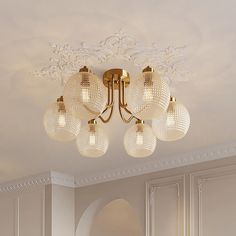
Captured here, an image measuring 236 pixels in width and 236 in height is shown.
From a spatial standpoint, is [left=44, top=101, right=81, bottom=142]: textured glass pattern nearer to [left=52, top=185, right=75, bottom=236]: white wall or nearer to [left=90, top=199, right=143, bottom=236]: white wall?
[left=52, top=185, right=75, bottom=236]: white wall

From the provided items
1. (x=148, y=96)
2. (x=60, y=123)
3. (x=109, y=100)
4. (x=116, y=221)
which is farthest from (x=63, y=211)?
(x=148, y=96)

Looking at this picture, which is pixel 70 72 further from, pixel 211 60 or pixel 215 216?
pixel 215 216

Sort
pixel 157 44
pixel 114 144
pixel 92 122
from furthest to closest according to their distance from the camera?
pixel 114 144, pixel 92 122, pixel 157 44

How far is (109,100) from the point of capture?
3.30 metres

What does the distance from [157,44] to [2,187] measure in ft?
13.8

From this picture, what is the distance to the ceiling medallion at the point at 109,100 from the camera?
2656 mm

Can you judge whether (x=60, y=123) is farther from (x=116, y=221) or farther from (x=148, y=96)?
(x=116, y=221)

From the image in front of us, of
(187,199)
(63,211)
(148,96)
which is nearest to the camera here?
(148,96)

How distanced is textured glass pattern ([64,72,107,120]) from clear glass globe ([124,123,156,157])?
410mm

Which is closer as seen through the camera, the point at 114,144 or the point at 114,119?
the point at 114,119

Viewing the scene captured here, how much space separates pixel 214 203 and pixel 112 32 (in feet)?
8.65

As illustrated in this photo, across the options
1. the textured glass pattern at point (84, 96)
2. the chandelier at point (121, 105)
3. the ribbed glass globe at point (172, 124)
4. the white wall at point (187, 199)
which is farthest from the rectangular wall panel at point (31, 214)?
the textured glass pattern at point (84, 96)

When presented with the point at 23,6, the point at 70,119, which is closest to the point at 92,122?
the point at 70,119

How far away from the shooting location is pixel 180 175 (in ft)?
17.6
